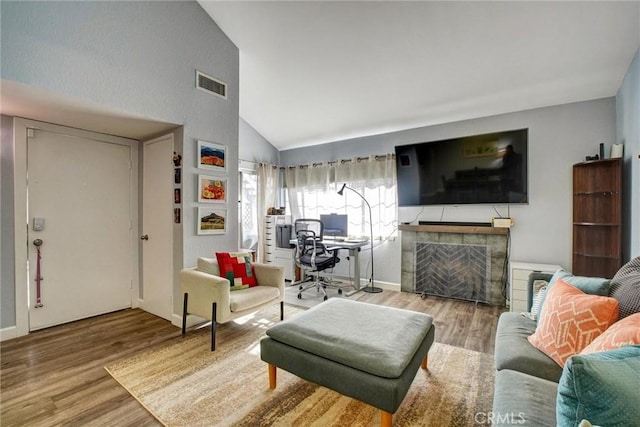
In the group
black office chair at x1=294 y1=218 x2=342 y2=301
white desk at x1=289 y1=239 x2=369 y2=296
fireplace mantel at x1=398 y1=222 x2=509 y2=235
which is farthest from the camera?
white desk at x1=289 y1=239 x2=369 y2=296

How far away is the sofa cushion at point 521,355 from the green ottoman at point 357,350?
0.43 m

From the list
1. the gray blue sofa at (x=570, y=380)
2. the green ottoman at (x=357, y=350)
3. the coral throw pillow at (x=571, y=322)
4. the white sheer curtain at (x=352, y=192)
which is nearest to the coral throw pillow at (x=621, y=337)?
the gray blue sofa at (x=570, y=380)

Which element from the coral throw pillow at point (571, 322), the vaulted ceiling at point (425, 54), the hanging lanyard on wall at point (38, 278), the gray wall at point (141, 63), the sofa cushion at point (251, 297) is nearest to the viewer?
the coral throw pillow at point (571, 322)

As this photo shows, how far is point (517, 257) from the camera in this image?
359 cm

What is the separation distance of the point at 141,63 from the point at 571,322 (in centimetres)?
370

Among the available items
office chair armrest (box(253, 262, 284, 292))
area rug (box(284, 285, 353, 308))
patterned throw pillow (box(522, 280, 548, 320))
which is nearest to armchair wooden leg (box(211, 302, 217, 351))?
office chair armrest (box(253, 262, 284, 292))

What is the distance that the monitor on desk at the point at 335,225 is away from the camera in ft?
15.6

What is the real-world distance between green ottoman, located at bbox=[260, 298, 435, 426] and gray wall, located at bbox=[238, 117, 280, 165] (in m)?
3.64

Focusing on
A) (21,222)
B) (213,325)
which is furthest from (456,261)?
(21,222)

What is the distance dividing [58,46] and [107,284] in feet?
8.00

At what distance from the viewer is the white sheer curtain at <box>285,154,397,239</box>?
4535 millimetres

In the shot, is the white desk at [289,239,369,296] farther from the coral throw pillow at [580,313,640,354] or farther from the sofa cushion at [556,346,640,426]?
the sofa cushion at [556,346,640,426]

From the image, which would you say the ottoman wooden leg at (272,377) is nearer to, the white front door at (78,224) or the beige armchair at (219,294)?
the beige armchair at (219,294)

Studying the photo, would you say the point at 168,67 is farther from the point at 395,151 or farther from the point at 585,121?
the point at 585,121
